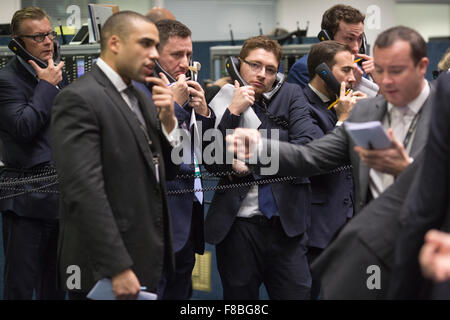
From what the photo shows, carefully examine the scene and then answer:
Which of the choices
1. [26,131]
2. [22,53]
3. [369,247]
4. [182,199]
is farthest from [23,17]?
[369,247]

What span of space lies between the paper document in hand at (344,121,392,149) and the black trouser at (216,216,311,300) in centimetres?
78

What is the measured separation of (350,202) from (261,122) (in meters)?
0.56

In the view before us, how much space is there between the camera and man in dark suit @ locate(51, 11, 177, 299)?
1842 mm

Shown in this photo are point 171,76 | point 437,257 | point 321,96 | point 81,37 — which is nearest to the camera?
point 437,257

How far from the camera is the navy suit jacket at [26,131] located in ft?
8.57

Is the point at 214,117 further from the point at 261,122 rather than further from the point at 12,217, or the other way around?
the point at 12,217

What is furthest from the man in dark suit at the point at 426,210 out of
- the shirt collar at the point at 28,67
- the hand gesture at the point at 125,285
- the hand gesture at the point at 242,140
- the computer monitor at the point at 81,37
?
the computer monitor at the point at 81,37

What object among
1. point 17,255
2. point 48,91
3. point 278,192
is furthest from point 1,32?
point 278,192

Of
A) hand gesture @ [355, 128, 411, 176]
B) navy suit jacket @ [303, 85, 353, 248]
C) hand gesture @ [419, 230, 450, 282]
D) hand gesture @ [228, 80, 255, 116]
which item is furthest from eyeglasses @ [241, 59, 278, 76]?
hand gesture @ [419, 230, 450, 282]

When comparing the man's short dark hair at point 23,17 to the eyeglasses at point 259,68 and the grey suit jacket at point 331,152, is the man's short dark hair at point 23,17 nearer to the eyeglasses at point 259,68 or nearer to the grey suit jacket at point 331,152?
the eyeglasses at point 259,68

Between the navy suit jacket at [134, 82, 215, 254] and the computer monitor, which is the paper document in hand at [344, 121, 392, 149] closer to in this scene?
the navy suit jacket at [134, 82, 215, 254]

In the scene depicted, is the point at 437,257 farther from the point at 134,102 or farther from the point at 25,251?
the point at 25,251

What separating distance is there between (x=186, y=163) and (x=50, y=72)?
2.46 feet

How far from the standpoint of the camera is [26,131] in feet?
8.49
